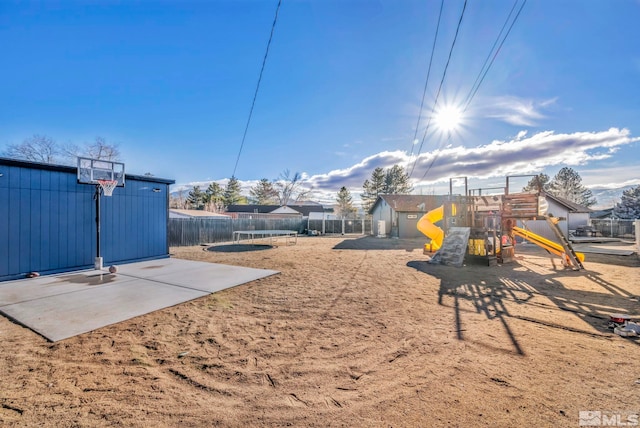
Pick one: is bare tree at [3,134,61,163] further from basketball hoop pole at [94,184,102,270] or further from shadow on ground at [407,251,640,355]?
shadow on ground at [407,251,640,355]

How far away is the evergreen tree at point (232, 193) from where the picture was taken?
4800 centimetres

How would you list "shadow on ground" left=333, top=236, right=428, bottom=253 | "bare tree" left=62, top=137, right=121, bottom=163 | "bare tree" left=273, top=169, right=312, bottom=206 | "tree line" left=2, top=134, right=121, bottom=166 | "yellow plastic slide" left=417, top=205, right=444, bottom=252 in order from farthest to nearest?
"bare tree" left=273, top=169, right=312, bottom=206
"bare tree" left=62, top=137, right=121, bottom=163
"tree line" left=2, top=134, right=121, bottom=166
"shadow on ground" left=333, top=236, right=428, bottom=253
"yellow plastic slide" left=417, top=205, right=444, bottom=252

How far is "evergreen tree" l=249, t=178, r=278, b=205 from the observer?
172 ft

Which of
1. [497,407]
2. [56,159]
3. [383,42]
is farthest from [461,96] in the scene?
[56,159]

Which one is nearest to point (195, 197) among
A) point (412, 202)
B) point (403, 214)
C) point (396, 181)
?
point (396, 181)

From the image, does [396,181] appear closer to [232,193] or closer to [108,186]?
[232,193]

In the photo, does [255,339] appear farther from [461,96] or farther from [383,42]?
[461,96]

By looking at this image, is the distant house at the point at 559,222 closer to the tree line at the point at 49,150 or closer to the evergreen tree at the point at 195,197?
the tree line at the point at 49,150

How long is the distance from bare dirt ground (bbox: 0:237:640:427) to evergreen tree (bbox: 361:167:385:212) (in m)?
37.4

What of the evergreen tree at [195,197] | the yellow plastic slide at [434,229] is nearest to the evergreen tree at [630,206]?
the yellow plastic slide at [434,229]

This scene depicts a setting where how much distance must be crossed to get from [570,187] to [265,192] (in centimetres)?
5356

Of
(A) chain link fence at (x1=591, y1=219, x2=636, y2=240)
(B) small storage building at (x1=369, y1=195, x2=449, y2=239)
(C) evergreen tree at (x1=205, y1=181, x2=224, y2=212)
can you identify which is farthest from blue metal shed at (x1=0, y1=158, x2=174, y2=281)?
(C) evergreen tree at (x1=205, y1=181, x2=224, y2=212)

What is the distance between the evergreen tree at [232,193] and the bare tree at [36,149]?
92.3 ft

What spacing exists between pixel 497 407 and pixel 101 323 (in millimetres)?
4650
